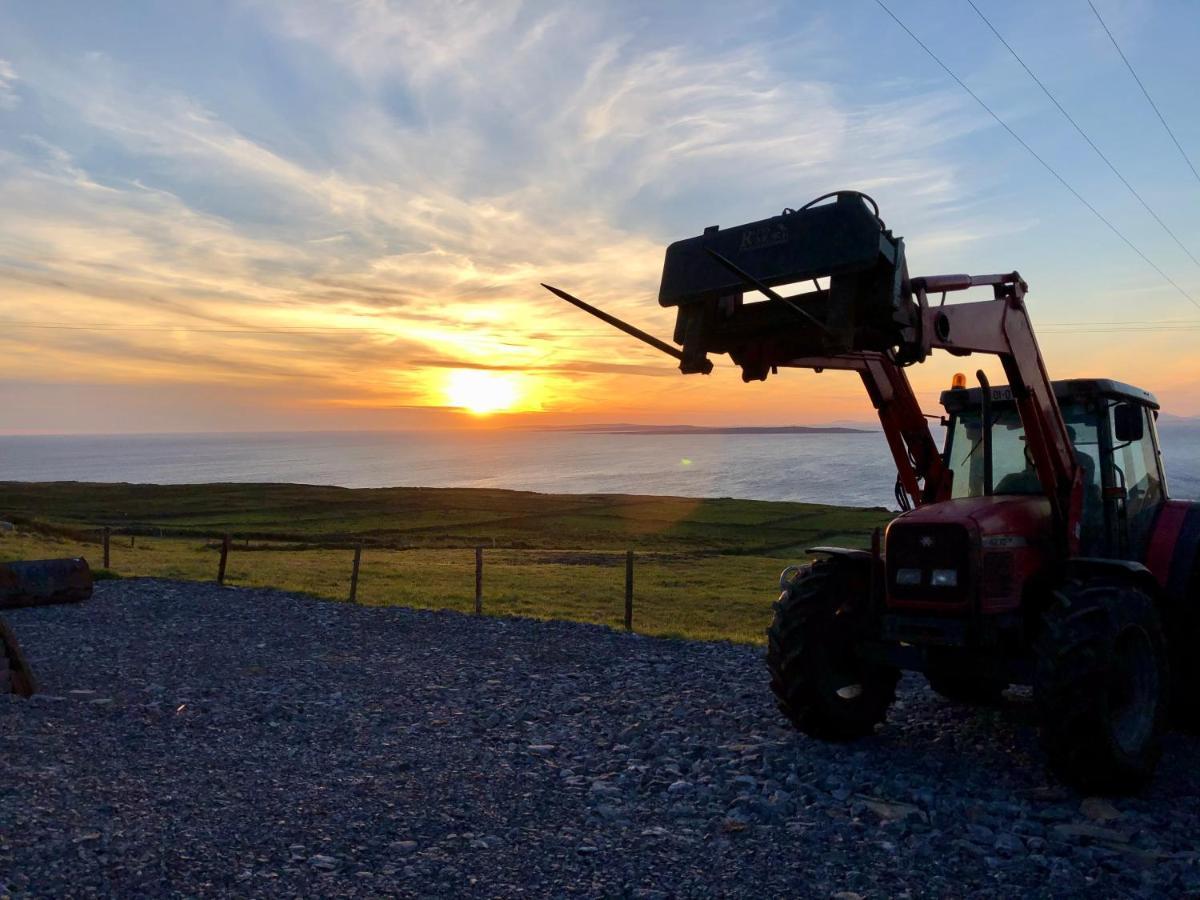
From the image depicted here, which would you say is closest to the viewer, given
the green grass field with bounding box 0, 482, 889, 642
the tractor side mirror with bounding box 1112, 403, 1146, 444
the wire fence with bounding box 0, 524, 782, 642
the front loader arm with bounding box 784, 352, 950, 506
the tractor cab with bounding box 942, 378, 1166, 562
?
the tractor side mirror with bounding box 1112, 403, 1146, 444

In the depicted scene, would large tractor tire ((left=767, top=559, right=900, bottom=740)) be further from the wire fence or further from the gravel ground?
the wire fence

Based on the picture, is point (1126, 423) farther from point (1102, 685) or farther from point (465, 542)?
point (465, 542)

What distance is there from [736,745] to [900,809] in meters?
2.05

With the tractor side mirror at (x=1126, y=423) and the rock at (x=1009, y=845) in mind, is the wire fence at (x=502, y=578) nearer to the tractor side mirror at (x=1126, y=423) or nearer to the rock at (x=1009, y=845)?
the tractor side mirror at (x=1126, y=423)

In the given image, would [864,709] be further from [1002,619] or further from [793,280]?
[793,280]

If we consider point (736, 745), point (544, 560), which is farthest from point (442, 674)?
point (544, 560)

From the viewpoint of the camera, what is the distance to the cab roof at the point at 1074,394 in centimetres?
884

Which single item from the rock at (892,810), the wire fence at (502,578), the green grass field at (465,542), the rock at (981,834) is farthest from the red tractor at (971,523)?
the green grass field at (465,542)

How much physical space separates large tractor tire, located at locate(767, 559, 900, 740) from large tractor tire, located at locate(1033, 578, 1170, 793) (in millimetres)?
1878

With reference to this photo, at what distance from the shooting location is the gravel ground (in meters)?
5.98

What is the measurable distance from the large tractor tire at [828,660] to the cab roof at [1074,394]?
225 centimetres

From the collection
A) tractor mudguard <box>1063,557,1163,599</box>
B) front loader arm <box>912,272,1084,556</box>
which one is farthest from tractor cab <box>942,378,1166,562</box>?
tractor mudguard <box>1063,557,1163,599</box>

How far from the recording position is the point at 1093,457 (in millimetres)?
8820

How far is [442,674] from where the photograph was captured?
12594 mm
